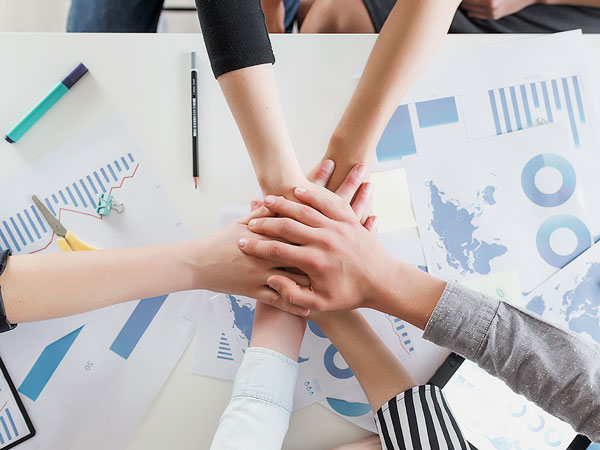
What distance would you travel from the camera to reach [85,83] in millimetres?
686

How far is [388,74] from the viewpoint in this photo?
666 mm

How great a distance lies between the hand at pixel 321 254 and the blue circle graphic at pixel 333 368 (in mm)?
80

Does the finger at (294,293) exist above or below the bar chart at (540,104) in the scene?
below

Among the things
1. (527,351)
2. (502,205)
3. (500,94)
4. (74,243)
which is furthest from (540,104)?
(74,243)

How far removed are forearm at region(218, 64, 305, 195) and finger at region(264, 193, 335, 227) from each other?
0.02 m

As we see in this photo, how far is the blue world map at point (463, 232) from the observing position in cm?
69

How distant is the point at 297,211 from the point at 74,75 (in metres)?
0.37

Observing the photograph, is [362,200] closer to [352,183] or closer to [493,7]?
[352,183]

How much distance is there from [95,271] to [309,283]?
281 mm

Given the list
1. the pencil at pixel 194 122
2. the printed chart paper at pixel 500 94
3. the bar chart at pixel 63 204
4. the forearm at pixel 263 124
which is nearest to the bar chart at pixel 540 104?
the printed chart paper at pixel 500 94

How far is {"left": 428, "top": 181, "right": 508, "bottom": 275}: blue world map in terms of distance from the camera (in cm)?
69

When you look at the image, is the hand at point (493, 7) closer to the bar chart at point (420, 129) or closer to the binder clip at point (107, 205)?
the bar chart at point (420, 129)

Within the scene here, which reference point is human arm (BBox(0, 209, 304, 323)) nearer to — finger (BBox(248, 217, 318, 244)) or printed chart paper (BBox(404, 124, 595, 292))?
finger (BBox(248, 217, 318, 244))

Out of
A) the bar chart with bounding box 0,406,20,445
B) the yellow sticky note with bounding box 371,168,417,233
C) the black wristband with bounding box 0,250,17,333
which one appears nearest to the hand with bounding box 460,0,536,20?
the yellow sticky note with bounding box 371,168,417,233
